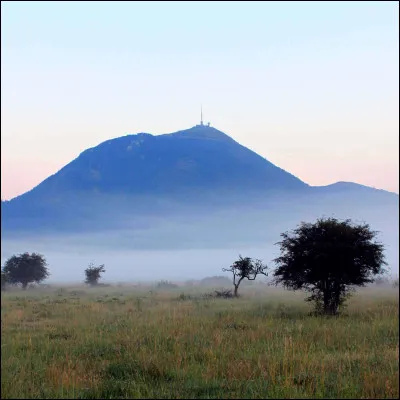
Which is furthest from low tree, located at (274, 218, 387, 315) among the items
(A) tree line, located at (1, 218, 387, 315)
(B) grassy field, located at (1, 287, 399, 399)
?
(B) grassy field, located at (1, 287, 399, 399)

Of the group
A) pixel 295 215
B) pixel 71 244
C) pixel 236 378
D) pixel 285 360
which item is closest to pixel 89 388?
pixel 236 378

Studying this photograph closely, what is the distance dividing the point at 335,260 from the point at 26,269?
4659 cm

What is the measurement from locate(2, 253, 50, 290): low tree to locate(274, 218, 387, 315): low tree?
137ft

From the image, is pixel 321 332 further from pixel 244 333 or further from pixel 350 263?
pixel 350 263

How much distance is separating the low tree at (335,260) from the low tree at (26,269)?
41663mm

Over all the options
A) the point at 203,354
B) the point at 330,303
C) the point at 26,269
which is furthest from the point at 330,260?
the point at 26,269

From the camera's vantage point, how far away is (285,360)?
10984mm

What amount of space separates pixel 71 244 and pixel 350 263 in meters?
16.9

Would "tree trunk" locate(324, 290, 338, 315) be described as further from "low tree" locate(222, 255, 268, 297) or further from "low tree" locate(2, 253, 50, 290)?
"low tree" locate(2, 253, 50, 290)

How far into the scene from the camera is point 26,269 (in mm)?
60875

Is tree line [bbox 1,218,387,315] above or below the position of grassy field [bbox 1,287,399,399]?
above

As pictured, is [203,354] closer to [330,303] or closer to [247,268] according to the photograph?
[330,303]

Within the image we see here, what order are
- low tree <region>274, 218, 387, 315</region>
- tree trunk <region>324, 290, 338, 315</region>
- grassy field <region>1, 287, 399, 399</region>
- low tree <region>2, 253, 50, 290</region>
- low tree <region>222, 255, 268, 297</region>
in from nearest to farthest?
grassy field <region>1, 287, 399, 399</region>, tree trunk <region>324, 290, 338, 315</region>, low tree <region>274, 218, 387, 315</region>, low tree <region>222, 255, 268, 297</region>, low tree <region>2, 253, 50, 290</region>

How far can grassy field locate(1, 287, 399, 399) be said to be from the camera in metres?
8.91
